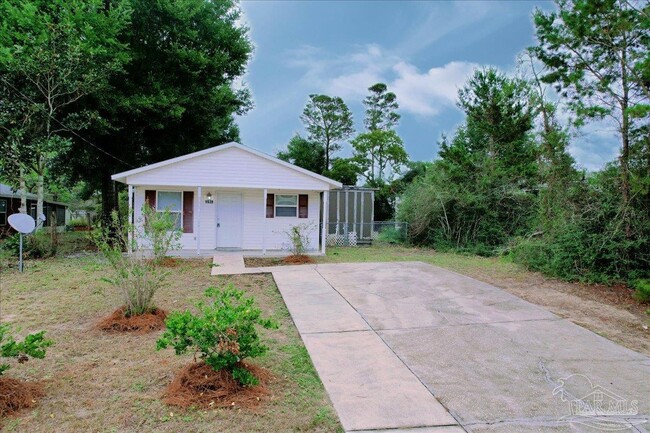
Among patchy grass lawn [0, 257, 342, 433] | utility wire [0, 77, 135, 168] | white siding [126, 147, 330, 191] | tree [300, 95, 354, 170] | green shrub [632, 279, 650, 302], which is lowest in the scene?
patchy grass lawn [0, 257, 342, 433]

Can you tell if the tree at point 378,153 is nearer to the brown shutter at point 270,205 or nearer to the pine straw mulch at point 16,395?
the brown shutter at point 270,205

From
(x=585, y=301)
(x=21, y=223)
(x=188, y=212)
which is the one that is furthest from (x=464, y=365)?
(x=188, y=212)

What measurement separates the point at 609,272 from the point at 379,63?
13.8m

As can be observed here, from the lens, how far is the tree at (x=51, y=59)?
11.4 metres

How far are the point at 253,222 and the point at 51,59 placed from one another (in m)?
7.77

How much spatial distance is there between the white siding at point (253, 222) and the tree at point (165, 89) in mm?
3420

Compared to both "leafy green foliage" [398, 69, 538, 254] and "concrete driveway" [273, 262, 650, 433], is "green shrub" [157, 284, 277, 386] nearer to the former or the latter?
"concrete driveway" [273, 262, 650, 433]

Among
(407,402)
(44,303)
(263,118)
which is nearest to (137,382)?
(407,402)

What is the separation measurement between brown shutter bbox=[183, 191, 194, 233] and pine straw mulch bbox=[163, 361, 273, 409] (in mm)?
→ 10771

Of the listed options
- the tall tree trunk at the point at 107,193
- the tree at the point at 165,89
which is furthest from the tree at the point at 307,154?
the tall tree trunk at the point at 107,193

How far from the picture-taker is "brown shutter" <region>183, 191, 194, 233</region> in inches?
541

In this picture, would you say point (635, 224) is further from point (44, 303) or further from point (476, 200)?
point (44, 303)

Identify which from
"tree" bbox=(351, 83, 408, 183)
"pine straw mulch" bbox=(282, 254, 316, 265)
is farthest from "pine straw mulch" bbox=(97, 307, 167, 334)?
"tree" bbox=(351, 83, 408, 183)

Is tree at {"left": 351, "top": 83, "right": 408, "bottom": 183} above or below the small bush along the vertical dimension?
above
